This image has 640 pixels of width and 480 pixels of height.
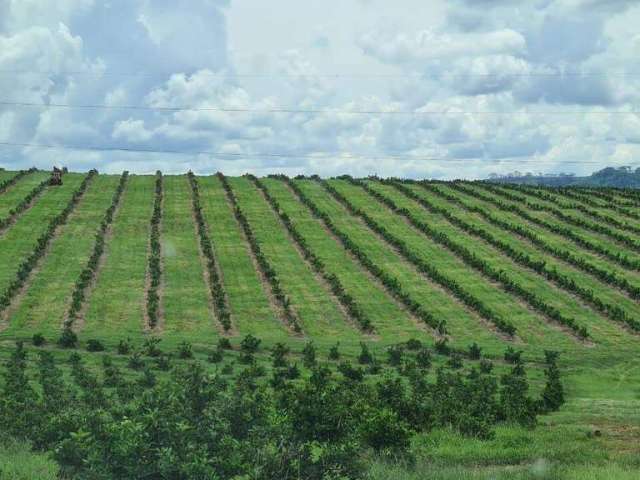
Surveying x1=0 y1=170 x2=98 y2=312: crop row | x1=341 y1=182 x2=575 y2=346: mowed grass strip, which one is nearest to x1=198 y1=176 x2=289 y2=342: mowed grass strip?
x1=0 y1=170 x2=98 y2=312: crop row

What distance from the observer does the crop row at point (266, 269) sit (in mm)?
52591

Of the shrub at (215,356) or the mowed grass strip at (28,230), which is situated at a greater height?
the mowed grass strip at (28,230)

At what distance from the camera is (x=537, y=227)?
8369 centimetres

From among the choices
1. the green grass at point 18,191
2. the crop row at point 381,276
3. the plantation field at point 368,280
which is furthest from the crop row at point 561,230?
the green grass at point 18,191

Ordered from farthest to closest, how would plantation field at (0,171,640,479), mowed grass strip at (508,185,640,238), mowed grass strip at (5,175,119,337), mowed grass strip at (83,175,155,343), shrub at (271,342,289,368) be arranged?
mowed grass strip at (508,185,640,238), mowed grass strip at (83,175,155,343), mowed grass strip at (5,175,119,337), shrub at (271,342,289,368), plantation field at (0,171,640,479)

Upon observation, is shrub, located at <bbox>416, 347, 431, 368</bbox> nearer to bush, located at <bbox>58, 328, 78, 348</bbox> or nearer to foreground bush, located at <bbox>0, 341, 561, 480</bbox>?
foreground bush, located at <bbox>0, 341, 561, 480</bbox>

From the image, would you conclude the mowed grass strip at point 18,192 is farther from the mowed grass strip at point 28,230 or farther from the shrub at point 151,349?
the shrub at point 151,349

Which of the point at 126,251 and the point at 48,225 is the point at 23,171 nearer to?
the point at 48,225

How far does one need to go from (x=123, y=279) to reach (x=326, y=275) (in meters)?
16.1

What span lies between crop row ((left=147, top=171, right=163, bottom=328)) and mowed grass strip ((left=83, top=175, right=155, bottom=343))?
1.92 feet

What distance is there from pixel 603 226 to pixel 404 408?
6580 centimetres

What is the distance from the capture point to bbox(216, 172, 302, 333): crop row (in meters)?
52.6

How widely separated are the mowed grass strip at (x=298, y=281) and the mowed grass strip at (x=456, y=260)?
11378mm

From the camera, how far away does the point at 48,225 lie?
7719 centimetres
